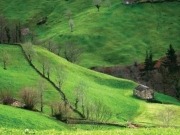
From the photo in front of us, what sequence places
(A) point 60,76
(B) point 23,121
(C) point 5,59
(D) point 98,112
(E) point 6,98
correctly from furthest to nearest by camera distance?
(C) point 5,59 → (A) point 60,76 → (D) point 98,112 → (E) point 6,98 → (B) point 23,121

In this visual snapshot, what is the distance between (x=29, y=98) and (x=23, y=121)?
20.3 m

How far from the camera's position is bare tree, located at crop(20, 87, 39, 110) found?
9912 cm

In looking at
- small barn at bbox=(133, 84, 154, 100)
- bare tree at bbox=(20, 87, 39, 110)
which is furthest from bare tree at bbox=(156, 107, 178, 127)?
bare tree at bbox=(20, 87, 39, 110)

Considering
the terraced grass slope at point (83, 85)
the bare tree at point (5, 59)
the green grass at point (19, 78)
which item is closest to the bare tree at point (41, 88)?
the green grass at point (19, 78)

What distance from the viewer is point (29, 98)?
324 ft

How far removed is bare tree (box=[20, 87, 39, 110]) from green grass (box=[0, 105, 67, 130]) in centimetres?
1088

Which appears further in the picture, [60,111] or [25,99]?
[25,99]

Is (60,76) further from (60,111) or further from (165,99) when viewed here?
(165,99)

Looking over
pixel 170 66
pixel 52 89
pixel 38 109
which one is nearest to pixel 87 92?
pixel 52 89

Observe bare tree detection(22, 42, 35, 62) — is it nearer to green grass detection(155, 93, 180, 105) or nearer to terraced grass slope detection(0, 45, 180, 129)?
terraced grass slope detection(0, 45, 180, 129)

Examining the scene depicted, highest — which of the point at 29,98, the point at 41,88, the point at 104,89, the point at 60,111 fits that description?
the point at 41,88

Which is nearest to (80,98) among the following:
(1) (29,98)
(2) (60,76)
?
(2) (60,76)

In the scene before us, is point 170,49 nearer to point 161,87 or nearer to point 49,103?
point 161,87

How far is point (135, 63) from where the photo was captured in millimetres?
192875
